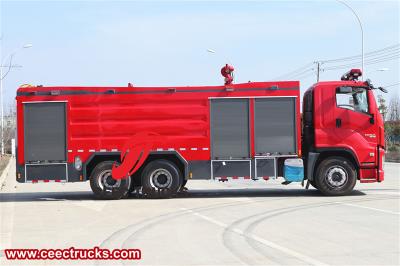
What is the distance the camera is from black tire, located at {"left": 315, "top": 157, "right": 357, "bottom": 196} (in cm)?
1611

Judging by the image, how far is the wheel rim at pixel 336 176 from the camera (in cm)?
1611

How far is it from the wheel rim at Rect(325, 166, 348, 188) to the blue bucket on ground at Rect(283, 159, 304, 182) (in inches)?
29.2

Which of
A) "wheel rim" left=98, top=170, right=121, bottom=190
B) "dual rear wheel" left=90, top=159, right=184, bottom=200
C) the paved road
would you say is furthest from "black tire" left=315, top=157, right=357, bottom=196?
"wheel rim" left=98, top=170, right=121, bottom=190

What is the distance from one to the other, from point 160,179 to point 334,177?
477cm

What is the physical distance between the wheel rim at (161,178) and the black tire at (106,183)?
65 centimetres

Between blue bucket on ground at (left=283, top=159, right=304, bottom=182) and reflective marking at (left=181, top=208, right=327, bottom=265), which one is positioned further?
blue bucket on ground at (left=283, top=159, right=304, bottom=182)

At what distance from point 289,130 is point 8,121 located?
62.1 m

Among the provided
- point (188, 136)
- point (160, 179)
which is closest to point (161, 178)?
point (160, 179)

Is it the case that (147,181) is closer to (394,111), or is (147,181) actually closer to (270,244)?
(270,244)

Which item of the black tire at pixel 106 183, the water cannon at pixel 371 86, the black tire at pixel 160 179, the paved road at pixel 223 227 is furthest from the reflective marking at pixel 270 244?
the water cannon at pixel 371 86

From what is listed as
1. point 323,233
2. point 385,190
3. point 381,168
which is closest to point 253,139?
point 381,168

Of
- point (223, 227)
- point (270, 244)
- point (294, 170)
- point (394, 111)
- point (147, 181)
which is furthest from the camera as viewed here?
point (394, 111)

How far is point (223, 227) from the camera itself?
1094 centimetres

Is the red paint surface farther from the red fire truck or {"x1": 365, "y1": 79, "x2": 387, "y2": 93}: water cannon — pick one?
{"x1": 365, "y1": 79, "x2": 387, "y2": 93}: water cannon
